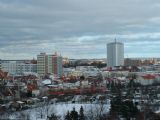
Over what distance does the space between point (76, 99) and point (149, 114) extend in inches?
479

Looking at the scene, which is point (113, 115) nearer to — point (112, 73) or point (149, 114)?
point (149, 114)

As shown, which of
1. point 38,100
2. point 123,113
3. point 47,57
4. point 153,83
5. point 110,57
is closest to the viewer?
point 123,113

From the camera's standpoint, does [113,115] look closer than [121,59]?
Yes

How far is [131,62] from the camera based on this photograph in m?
87.9

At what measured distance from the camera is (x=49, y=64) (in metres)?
56.6

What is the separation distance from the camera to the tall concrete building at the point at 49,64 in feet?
183

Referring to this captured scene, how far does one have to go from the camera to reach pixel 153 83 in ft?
139

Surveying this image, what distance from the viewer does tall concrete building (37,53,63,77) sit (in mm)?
55844

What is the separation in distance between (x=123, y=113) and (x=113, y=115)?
1.21 feet

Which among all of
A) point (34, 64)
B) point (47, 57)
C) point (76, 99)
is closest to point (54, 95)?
point (76, 99)

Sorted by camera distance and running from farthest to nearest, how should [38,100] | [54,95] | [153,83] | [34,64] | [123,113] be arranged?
[34,64] < [153,83] < [54,95] < [38,100] < [123,113]

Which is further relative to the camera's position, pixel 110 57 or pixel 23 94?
pixel 110 57

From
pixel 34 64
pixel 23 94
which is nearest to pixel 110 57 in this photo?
pixel 34 64

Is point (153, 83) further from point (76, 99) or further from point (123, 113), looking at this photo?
point (123, 113)
